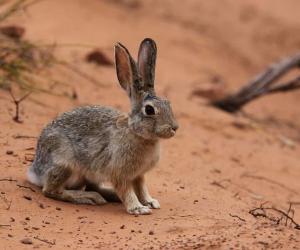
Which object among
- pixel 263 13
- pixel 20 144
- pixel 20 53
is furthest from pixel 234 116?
pixel 263 13

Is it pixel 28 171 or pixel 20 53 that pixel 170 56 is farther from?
pixel 28 171

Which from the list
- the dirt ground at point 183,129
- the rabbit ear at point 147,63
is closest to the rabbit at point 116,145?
the rabbit ear at point 147,63

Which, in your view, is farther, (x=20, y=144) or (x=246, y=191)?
(x=246, y=191)

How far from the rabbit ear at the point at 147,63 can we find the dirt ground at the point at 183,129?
0.99m

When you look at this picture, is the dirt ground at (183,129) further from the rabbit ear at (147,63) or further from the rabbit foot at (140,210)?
the rabbit ear at (147,63)

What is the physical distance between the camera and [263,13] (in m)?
16.6

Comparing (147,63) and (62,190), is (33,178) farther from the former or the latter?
(147,63)

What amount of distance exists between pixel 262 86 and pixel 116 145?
5353 mm

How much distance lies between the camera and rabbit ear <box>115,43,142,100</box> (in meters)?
6.19

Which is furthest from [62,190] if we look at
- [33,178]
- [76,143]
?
[76,143]

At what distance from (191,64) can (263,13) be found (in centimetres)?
353

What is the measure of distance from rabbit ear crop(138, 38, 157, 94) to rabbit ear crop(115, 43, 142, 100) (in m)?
0.07

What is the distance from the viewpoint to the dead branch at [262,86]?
1117 cm

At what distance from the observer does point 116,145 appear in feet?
20.5
